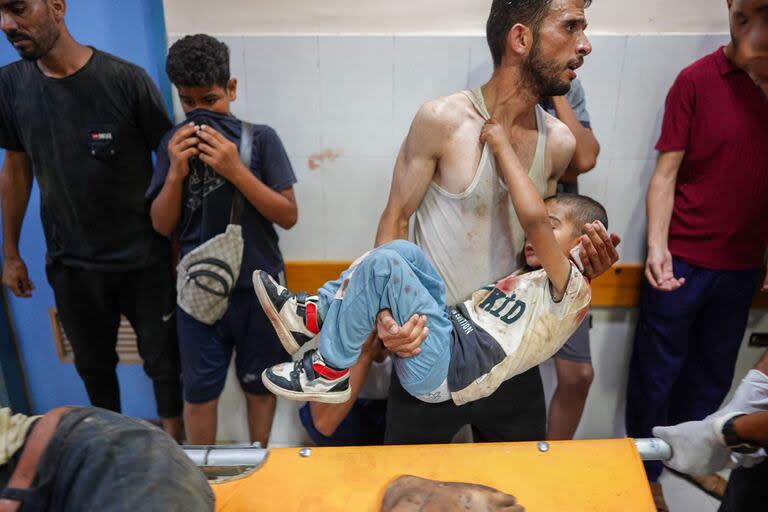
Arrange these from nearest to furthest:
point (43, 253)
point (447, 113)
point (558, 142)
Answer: point (447, 113), point (558, 142), point (43, 253)

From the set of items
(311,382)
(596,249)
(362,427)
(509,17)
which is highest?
(509,17)

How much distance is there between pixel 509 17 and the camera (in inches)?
56.0

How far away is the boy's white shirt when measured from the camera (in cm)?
144

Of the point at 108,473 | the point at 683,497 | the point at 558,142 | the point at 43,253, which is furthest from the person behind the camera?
the point at 683,497

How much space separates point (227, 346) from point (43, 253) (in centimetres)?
98

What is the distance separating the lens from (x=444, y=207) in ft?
5.16

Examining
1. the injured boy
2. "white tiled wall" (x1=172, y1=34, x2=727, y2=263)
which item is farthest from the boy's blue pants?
"white tiled wall" (x1=172, y1=34, x2=727, y2=263)

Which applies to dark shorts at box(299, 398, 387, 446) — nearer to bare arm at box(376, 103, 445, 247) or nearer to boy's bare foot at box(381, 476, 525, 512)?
boy's bare foot at box(381, 476, 525, 512)

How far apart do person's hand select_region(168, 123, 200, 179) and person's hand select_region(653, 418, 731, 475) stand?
1692 mm

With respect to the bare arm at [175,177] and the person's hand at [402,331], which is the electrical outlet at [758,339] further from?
the bare arm at [175,177]

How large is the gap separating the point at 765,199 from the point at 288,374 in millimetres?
1864

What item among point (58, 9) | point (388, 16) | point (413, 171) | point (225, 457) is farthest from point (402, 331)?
point (58, 9)

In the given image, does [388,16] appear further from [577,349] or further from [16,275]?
[16,275]

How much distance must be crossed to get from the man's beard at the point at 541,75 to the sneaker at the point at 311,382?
37.2 inches
